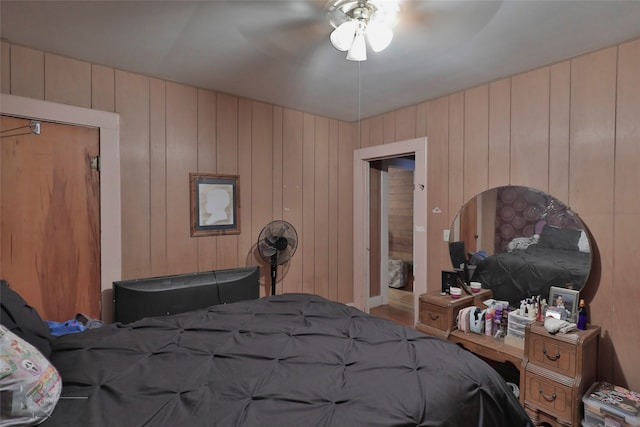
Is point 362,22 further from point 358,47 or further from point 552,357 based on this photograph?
point 552,357

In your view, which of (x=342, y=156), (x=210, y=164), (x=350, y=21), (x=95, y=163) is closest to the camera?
(x=350, y=21)

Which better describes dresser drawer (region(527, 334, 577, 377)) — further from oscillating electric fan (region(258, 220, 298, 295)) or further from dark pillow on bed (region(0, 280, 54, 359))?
dark pillow on bed (region(0, 280, 54, 359))

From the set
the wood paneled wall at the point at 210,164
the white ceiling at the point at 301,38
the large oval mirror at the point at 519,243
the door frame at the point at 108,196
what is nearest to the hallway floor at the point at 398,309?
the wood paneled wall at the point at 210,164

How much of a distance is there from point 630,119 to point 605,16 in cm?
65

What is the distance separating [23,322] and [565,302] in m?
2.91

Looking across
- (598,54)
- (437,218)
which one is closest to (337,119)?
(437,218)

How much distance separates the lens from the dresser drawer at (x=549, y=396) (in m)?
1.83

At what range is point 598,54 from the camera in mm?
2059

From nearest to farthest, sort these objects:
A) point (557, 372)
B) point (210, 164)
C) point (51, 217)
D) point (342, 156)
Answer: point (557, 372), point (51, 217), point (210, 164), point (342, 156)

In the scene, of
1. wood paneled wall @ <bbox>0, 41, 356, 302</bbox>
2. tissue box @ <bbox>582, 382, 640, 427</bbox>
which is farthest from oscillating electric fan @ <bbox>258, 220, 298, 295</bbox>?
tissue box @ <bbox>582, 382, 640, 427</bbox>

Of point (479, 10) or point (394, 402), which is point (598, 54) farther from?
point (394, 402)

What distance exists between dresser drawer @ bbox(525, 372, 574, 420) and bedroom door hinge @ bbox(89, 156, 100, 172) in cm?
313

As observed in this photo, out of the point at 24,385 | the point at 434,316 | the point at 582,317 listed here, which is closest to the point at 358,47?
the point at 24,385

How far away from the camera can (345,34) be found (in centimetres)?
162
